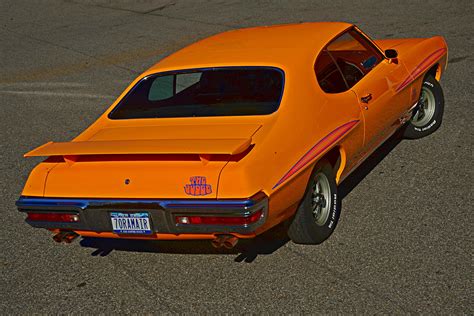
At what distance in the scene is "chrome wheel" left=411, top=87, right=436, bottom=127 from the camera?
25.2 ft

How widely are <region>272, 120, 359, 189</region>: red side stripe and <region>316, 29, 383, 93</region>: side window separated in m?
0.31

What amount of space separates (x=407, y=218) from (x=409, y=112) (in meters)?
1.54

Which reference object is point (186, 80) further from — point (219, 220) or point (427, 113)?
point (427, 113)

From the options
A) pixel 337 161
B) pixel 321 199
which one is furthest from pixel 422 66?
pixel 321 199

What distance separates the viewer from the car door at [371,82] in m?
6.22

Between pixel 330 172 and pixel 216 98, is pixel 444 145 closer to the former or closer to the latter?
pixel 330 172

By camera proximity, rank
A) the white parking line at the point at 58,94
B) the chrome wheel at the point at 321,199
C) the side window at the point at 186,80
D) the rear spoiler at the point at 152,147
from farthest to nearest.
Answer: the white parking line at the point at 58,94 < the side window at the point at 186,80 < the chrome wheel at the point at 321,199 < the rear spoiler at the point at 152,147

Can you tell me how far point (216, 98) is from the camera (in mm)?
5777

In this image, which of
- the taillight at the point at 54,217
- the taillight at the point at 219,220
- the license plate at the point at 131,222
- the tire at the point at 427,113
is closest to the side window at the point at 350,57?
the tire at the point at 427,113

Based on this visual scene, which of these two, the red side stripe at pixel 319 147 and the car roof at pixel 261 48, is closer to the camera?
the red side stripe at pixel 319 147

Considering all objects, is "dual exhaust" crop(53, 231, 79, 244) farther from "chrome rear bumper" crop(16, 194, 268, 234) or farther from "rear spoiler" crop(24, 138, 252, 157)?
"rear spoiler" crop(24, 138, 252, 157)

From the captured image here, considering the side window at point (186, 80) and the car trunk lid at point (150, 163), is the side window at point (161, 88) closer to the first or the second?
the side window at point (186, 80)

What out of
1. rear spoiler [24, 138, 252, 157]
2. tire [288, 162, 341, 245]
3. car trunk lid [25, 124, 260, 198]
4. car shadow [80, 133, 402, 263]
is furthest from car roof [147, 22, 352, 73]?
car shadow [80, 133, 402, 263]

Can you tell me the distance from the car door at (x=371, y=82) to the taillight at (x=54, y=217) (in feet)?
7.85
